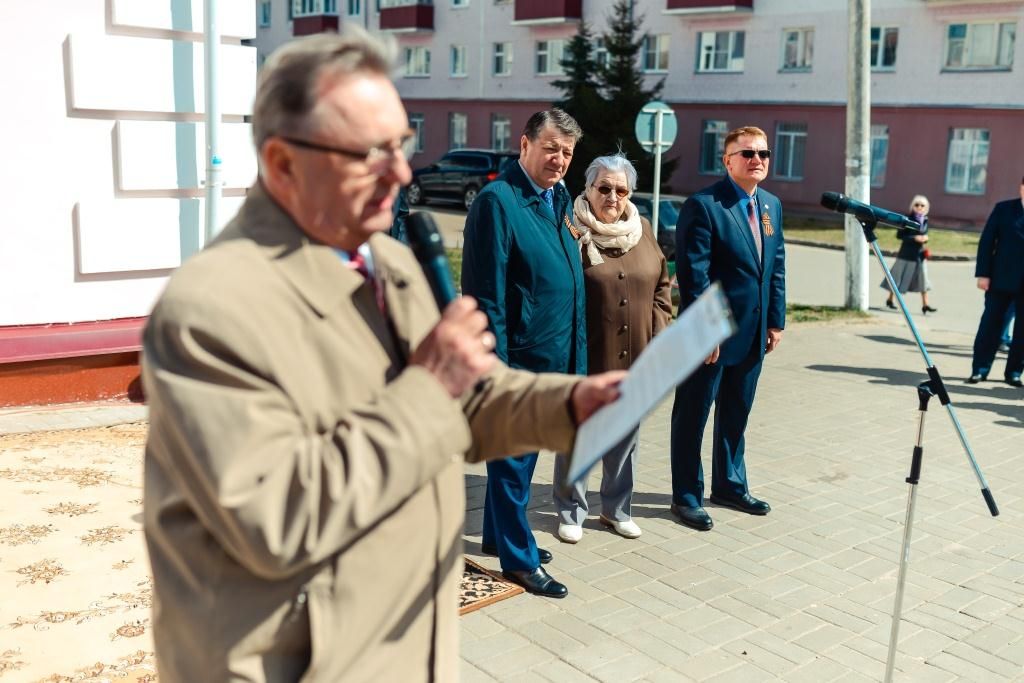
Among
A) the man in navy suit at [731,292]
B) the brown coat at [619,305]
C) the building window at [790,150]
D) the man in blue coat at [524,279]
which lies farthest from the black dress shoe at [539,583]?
the building window at [790,150]

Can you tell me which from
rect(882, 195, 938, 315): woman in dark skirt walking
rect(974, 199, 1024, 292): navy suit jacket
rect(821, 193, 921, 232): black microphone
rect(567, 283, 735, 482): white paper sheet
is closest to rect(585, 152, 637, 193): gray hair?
rect(821, 193, 921, 232): black microphone

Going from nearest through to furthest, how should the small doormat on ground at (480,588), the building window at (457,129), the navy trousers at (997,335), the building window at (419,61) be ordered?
the small doormat on ground at (480,588)
the navy trousers at (997,335)
the building window at (457,129)
the building window at (419,61)

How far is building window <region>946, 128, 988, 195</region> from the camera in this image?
1188 inches

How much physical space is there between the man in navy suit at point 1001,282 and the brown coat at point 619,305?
6.03m

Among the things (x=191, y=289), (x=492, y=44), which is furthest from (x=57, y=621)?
(x=492, y=44)

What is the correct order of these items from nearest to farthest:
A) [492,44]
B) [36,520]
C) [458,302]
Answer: [458,302] < [36,520] < [492,44]

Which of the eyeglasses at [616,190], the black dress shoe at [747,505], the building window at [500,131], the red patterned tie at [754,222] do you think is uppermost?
the building window at [500,131]

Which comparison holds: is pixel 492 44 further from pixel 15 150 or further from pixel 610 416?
pixel 610 416

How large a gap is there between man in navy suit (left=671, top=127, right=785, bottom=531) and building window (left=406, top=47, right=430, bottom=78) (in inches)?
1616

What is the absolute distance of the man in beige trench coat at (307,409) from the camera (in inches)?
61.5

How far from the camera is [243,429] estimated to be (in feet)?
5.06

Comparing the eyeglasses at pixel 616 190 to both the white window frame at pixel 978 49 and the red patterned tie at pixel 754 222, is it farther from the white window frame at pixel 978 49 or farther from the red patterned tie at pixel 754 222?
the white window frame at pixel 978 49

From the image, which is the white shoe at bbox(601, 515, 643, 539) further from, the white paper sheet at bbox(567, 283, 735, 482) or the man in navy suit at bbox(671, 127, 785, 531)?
the white paper sheet at bbox(567, 283, 735, 482)

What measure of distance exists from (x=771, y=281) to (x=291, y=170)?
4719mm
